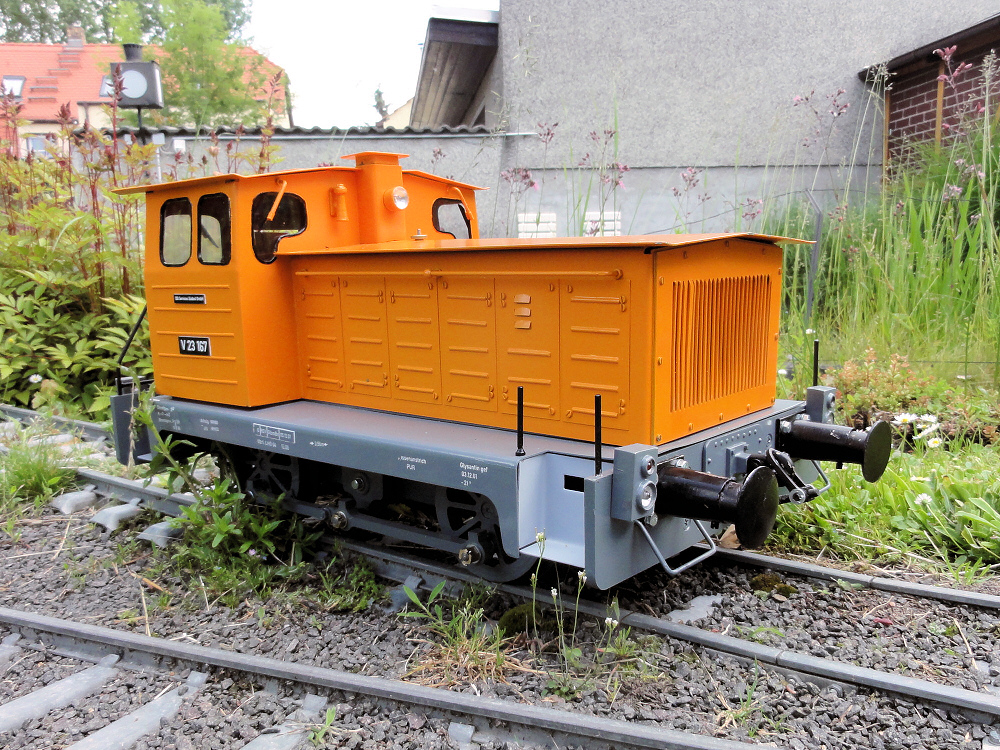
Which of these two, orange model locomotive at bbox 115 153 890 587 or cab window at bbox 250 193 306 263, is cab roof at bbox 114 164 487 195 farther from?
cab window at bbox 250 193 306 263

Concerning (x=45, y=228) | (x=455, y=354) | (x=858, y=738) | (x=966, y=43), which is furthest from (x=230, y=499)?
(x=966, y=43)

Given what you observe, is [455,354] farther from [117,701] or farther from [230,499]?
[117,701]

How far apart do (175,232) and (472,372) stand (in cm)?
231

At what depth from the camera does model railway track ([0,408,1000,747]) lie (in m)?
2.90

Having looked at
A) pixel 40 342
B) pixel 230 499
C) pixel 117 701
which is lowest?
pixel 117 701

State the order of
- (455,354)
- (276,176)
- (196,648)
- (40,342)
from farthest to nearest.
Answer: (40,342) → (276,176) → (455,354) → (196,648)

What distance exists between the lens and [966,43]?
9.97m

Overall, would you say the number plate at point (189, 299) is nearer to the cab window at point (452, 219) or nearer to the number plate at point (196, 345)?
the number plate at point (196, 345)

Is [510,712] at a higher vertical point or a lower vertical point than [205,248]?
lower

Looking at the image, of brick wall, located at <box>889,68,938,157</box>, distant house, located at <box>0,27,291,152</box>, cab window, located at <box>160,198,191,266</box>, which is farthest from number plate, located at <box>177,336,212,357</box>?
distant house, located at <box>0,27,291,152</box>

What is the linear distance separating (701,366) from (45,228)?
8206 mm

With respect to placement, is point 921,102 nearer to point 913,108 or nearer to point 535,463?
point 913,108

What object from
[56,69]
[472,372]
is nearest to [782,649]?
[472,372]

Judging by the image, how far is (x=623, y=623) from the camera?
3639 mm
